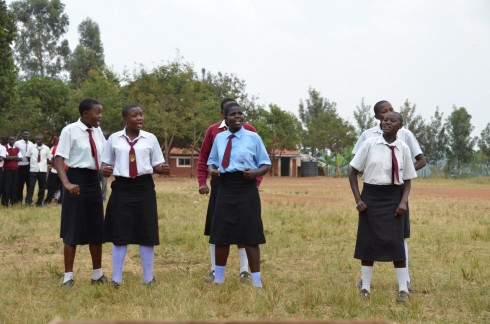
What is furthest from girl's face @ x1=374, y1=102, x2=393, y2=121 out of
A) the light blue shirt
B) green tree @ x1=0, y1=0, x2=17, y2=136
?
green tree @ x1=0, y1=0, x2=17, y2=136

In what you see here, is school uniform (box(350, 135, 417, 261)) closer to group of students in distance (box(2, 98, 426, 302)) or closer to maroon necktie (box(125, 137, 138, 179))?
group of students in distance (box(2, 98, 426, 302))

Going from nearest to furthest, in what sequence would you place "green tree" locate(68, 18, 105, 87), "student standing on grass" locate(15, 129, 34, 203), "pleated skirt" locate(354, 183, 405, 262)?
1. "pleated skirt" locate(354, 183, 405, 262)
2. "student standing on grass" locate(15, 129, 34, 203)
3. "green tree" locate(68, 18, 105, 87)

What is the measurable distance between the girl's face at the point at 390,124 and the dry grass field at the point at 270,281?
1533mm

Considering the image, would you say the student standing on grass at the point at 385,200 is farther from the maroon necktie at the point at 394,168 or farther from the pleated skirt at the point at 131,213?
the pleated skirt at the point at 131,213

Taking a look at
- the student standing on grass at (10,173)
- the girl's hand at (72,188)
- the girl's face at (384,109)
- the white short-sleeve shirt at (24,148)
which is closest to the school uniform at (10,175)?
the student standing on grass at (10,173)

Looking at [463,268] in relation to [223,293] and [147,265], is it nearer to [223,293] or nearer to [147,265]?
[223,293]

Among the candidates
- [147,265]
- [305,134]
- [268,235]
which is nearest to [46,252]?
[147,265]

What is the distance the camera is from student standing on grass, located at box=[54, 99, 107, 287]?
6098mm

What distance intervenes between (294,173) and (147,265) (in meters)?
57.1

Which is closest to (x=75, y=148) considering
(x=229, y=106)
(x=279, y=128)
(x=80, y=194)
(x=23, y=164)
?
(x=80, y=194)

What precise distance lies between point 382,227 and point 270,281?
54.1 inches

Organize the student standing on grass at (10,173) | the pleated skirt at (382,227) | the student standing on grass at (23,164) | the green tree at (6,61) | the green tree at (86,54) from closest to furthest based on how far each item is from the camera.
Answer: the pleated skirt at (382,227)
the student standing on grass at (10,173)
the student standing on grass at (23,164)
the green tree at (6,61)
the green tree at (86,54)

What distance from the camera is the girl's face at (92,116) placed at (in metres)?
6.22

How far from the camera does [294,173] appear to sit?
62.8 m
